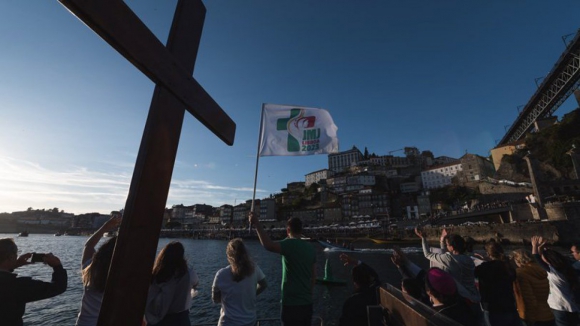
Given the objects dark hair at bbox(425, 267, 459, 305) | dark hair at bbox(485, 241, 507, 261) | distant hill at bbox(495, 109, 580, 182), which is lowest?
dark hair at bbox(425, 267, 459, 305)

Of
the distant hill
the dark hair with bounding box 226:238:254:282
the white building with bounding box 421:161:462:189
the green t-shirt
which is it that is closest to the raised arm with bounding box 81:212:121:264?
the dark hair with bounding box 226:238:254:282

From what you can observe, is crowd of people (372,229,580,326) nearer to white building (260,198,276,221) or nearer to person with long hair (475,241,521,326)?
person with long hair (475,241,521,326)

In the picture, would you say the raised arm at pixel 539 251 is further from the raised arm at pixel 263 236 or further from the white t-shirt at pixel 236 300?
the white t-shirt at pixel 236 300

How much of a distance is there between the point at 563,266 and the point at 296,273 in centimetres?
476

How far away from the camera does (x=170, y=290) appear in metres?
2.80

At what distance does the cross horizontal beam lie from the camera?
116 cm

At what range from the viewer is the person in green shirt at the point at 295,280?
3264mm

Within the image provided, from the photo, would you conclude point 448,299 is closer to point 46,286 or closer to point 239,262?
point 239,262

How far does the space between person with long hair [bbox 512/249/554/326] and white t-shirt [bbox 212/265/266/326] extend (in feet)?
15.0

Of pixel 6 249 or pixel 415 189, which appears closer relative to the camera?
pixel 6 249

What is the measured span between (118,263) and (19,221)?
23110 centimetres

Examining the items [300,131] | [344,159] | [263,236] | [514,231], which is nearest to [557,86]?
[514,231]

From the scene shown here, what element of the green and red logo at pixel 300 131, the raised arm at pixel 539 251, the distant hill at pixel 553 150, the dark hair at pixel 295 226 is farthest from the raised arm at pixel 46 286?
the distant hill at pixel 553 150

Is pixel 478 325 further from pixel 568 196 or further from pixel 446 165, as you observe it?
pixel 446 165
